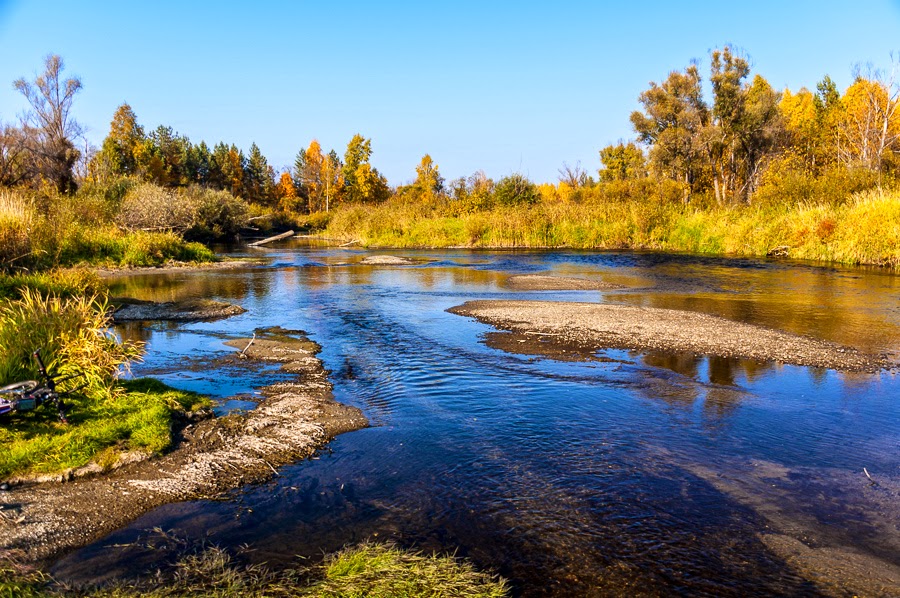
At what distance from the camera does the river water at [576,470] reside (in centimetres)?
469

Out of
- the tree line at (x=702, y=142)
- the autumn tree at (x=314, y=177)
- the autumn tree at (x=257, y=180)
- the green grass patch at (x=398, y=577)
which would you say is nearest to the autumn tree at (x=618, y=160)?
the tree line at (x=702, y=142)

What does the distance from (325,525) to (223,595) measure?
1.23m

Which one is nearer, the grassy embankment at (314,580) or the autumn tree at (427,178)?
the grassy embankment at (314,580)

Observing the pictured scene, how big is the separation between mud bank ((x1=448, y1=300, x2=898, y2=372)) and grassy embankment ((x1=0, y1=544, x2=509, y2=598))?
25.0 ft

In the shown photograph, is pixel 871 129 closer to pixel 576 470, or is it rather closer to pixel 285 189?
Result: pixel 576 470

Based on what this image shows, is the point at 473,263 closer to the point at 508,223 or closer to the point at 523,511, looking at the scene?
the point at 508,223

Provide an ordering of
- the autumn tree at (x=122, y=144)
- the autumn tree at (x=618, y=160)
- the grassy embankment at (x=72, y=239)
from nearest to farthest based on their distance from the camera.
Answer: the grassy embankment at (x=72, y=239)
the autumn tree at (x=122, y=144)
the autumn tree at (x=618, y=160)

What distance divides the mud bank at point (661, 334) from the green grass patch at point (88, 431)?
22.6 feet

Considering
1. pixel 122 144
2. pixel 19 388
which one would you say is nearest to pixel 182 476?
pixel 19 388

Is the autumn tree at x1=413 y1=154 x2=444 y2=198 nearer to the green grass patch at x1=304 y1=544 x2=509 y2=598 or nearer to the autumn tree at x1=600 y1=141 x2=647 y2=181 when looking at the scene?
the autumn tree at x1=600 y1=141 x2=647 y2=181

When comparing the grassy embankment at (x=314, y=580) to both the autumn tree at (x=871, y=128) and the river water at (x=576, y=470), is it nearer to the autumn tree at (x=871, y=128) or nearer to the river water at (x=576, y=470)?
the river water at (x=576, y=470)

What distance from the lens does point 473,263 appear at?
32.3 meters

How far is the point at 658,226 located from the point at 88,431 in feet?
124

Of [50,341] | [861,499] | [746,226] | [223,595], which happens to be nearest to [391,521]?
[223,595]
